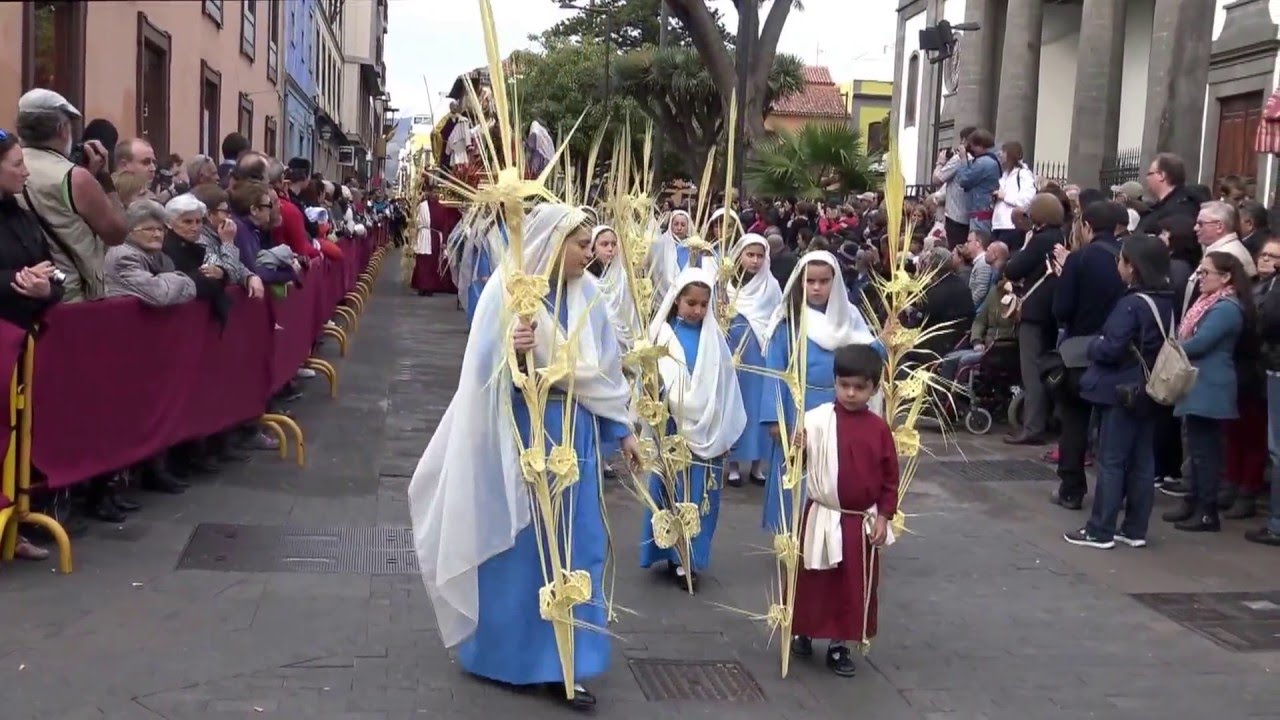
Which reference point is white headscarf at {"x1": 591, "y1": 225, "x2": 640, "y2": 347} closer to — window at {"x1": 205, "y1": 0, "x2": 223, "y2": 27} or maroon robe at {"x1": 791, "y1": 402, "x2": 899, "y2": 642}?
maroon robe at {"x1": 791, "y1": 402, "x2": 899, "y2": 642}

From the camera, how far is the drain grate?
5367 millimetres

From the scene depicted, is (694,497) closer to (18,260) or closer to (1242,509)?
(18,260)

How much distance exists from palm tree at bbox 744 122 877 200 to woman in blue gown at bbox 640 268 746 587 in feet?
48.7

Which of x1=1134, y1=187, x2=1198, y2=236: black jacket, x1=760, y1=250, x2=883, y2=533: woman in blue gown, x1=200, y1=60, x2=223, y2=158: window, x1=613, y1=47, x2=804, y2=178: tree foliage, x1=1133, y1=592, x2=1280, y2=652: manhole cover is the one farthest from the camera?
x1=613, y1=47, x2=804, y2=178: tree foliage

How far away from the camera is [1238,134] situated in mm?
18547

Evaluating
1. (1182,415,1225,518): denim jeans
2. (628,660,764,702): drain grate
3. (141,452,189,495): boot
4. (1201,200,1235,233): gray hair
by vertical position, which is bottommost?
(628,660,764,702): drain grate

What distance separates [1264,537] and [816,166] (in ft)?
48.0

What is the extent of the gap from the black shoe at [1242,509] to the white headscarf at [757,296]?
3375 millimetres

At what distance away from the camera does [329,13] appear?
44.8m

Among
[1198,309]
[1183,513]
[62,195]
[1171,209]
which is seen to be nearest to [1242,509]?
[1183,513]

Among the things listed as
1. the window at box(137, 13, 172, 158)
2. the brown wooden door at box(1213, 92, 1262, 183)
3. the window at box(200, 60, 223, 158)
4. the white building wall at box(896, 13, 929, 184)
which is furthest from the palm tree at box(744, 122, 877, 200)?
the window at box(137, 13, 172, 158)

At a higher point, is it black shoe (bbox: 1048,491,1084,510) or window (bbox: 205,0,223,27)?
window (bbox: 205,0,223,27)

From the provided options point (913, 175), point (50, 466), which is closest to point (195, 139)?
point (50, 466)

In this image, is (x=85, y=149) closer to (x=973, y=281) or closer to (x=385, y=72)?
(x=973, y=281)
